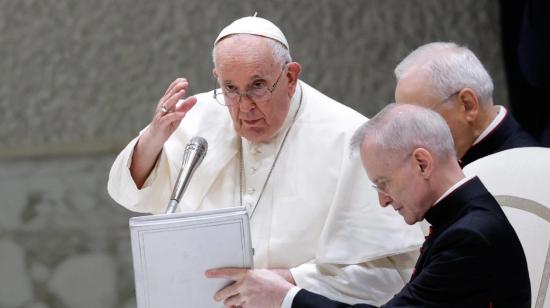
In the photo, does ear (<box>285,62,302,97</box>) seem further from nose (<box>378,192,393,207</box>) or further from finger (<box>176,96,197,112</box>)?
nose (<box>378,192,393,207</box>)

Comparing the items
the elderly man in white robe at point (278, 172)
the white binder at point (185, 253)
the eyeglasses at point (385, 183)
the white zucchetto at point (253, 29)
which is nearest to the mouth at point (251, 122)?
the elderly man in white robe at point (278, 172)

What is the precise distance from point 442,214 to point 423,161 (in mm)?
129

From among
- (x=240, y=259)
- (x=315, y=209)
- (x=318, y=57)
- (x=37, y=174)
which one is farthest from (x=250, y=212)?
(x=37, y=174)

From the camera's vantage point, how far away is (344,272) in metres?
3.10

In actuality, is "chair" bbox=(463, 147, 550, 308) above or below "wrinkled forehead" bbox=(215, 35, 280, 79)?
below

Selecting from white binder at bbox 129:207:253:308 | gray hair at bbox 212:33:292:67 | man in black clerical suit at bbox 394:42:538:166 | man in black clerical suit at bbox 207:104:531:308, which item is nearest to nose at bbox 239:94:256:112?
gray hair at bbox 212:33:292:67

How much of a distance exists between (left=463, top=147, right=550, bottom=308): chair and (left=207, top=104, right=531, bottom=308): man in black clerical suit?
68 cm

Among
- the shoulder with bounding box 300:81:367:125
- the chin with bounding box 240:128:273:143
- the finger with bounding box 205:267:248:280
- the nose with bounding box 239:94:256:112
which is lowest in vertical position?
the finger with bounding box 205:267:248:280

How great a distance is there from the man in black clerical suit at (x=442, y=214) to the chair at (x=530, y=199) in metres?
0.68

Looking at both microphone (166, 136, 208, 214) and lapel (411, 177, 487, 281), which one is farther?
microphone (166, 136, 208, 214)

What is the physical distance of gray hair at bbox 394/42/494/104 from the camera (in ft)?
11.7

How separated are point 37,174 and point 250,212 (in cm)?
277

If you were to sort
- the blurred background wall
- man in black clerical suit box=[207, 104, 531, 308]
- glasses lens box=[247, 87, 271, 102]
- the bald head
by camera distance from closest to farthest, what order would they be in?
man in black clerical suit box=[207, 104, 531, 308] < glasses lens box=[247, 87, 271, 102] < the bald head < the blurred background wall

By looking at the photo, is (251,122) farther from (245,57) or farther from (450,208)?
(450,208)
